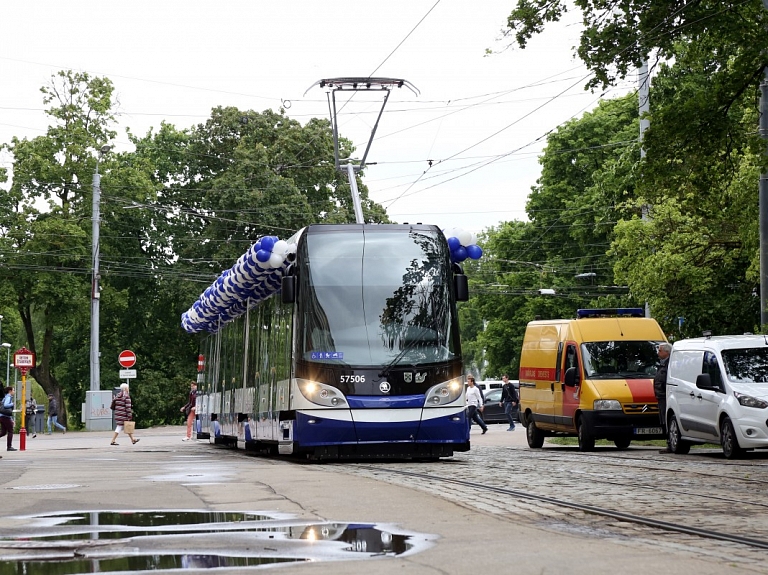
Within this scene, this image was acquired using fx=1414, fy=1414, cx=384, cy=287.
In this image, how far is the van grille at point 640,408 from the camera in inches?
987

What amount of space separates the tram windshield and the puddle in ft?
29.4

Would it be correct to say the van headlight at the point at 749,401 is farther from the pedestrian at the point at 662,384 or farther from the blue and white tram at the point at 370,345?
the blue and white tram at the point at 370,345

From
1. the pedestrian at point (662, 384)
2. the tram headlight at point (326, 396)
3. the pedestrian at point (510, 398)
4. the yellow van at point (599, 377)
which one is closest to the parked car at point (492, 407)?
the pedestrian at point (510, 398)

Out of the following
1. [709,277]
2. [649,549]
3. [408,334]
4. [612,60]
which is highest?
[612,60]

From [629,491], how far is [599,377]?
12.0 metres

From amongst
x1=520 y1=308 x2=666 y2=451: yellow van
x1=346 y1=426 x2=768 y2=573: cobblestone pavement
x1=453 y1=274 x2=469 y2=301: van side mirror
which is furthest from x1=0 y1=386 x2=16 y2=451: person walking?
x1=453 y1=274 x2=469 y2=301: van side mirror

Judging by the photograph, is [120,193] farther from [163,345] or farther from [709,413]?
[709,413]

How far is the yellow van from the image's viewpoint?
2494 cm

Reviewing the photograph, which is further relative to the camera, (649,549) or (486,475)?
(486,475)

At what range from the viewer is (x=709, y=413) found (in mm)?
21953

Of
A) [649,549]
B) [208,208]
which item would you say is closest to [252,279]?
[649,549]

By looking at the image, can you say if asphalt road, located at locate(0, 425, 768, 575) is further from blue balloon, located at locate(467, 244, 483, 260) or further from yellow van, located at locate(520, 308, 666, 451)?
yellow van, located at locate(520, 308, 666, 451)

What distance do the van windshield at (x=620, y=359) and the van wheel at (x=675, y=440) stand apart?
203 centimetres

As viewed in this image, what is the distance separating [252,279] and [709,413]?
7.89 meters
